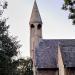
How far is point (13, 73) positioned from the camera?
125 ft

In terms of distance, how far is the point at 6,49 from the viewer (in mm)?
36312

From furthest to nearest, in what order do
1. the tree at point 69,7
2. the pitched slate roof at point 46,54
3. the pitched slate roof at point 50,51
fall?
the pitched slate roof at point 46,54 < the pitched slate roof at point 50,51 < the tree at point 69,7

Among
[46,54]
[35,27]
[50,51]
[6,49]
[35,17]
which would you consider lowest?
[35,27]

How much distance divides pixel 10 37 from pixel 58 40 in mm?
30696

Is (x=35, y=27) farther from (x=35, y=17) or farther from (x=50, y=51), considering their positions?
(x=50, y=51)

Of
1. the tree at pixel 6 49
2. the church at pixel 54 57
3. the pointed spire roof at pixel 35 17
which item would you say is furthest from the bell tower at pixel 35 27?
the tree at pixel 6 49

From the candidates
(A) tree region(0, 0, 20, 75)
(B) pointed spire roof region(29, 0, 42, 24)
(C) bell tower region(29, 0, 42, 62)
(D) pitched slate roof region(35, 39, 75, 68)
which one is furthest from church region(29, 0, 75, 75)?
(B) pointed spire roof region(29, 0, 42, 24)

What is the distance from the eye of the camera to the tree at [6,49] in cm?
3590

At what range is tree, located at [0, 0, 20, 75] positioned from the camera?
35.9 m

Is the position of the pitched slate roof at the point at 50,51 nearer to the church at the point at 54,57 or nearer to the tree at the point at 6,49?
the church at the point at 54,57

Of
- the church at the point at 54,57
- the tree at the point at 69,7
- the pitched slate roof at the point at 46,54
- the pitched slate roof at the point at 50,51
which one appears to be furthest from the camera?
the pitched slate roof at the point at 46,54

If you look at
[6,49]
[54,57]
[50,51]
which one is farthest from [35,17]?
[6,49]

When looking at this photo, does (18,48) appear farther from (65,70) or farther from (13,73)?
(65,70)

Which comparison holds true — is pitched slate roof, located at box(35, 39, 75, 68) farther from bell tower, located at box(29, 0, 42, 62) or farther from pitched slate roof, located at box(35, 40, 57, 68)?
bell tower, located at box(29, 0, 42, 62)
